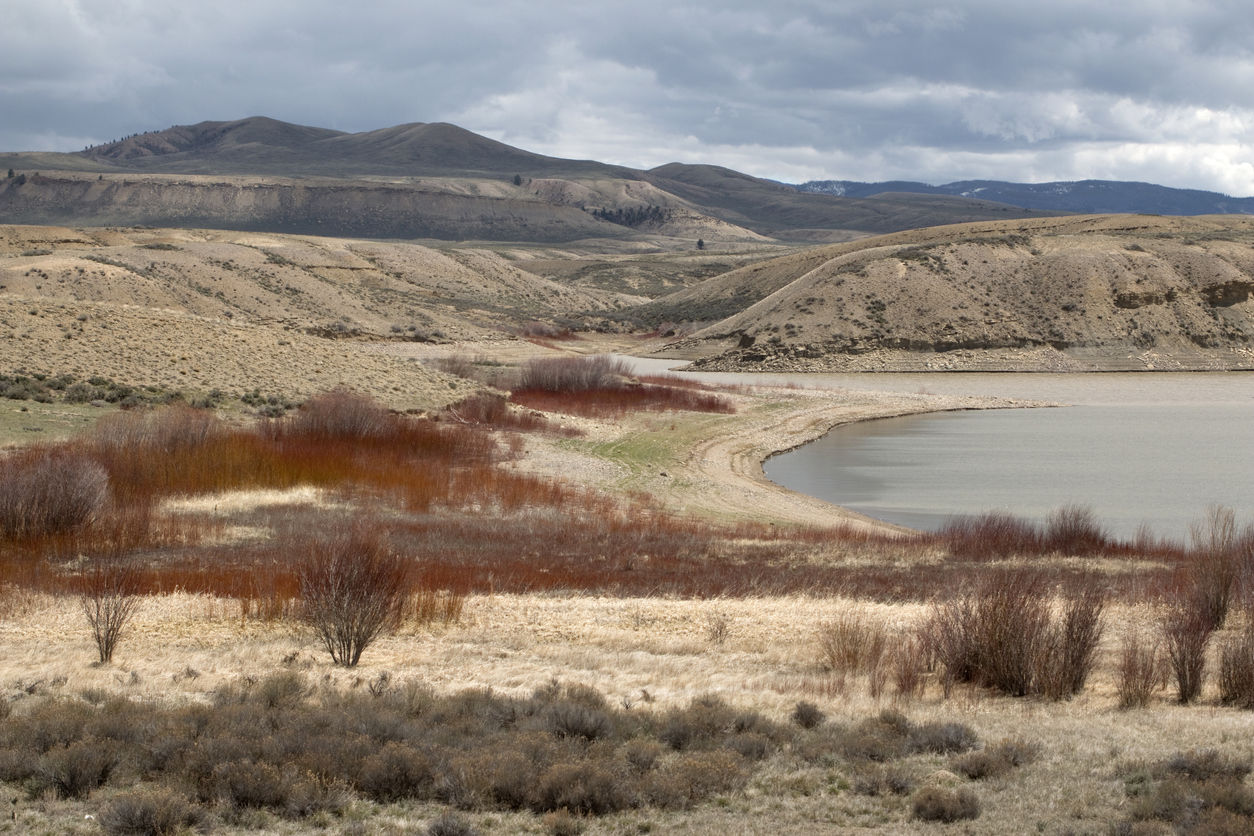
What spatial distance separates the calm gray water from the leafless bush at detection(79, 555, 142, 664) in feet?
58.3

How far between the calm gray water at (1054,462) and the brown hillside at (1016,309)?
13.5m

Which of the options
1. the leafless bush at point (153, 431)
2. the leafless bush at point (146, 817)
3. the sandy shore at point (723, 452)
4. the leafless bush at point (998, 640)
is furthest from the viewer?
the sandy shore at point (723, 452)

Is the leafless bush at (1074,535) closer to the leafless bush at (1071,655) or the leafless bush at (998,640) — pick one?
the leafless bush at (998,640)

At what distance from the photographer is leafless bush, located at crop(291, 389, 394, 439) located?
30.9 meters

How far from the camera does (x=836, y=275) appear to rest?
8106cm

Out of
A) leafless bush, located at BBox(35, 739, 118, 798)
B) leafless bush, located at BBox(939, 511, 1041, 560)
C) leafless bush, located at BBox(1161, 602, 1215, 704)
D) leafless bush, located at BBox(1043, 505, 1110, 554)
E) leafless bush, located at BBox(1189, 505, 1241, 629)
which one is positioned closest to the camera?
leafless bush, located at BBox(35, 739, 118, 798)

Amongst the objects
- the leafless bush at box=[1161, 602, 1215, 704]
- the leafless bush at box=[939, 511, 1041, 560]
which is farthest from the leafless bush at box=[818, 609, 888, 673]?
the leafless bush at box=[939, 511, 1041, 560]

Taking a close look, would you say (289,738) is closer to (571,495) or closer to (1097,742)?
(1097,742)

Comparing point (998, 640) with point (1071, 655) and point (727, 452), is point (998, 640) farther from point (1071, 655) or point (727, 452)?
point (727, 452)

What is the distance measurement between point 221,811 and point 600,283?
13847 centimetres

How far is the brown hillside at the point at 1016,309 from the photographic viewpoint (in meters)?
71.1

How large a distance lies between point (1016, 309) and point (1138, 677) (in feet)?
227

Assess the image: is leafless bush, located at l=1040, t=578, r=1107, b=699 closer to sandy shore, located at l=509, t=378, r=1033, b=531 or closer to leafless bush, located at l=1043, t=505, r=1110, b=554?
leafless bush, located at l=1043, t=505, r=1110, b=554

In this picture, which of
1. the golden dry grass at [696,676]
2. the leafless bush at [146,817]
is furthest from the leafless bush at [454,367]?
the leafless bush at [146,817]
